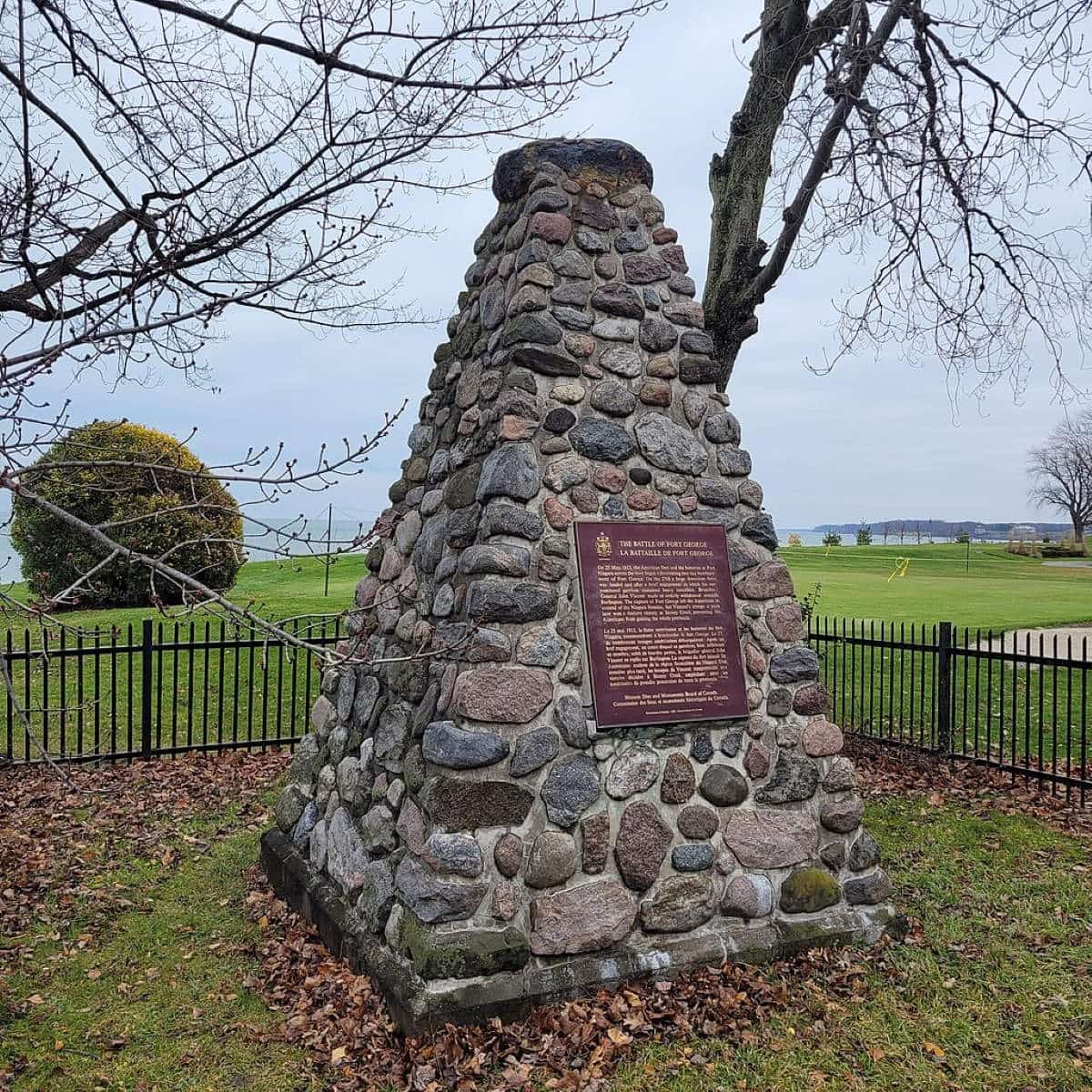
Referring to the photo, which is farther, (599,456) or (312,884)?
(312,884)

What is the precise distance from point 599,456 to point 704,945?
8.36 feet

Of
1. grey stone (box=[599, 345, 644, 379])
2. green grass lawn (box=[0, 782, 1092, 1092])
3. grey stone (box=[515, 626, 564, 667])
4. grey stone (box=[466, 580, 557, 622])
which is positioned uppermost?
grey stone (box=[599, 345, 644, 379])

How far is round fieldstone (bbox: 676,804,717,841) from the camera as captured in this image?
14.7ft

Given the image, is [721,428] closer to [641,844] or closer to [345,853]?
[641,844]

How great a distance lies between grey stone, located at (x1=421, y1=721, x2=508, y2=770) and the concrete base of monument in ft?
3.03

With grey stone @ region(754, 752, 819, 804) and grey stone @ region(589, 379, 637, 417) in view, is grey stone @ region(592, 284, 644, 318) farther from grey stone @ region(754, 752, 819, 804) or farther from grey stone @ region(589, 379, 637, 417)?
grey stone @ region(754, 752, 819, 804)

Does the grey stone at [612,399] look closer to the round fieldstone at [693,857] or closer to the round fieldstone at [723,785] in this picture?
the round fieldstone at [723,785]

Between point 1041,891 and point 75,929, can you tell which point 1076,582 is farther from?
point 75,929

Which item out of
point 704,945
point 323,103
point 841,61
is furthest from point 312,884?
point 841,61

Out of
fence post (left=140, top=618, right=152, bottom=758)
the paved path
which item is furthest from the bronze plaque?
the paved path

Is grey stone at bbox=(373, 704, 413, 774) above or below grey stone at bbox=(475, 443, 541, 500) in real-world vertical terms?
below

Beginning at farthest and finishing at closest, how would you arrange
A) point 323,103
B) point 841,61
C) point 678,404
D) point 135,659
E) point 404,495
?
point 135,659, point 841,61, point 404,495, point 678,404, point 323,103

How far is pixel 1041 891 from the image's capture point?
5.76m

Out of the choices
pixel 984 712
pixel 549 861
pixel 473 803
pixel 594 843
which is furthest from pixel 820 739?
pixel 984 712
